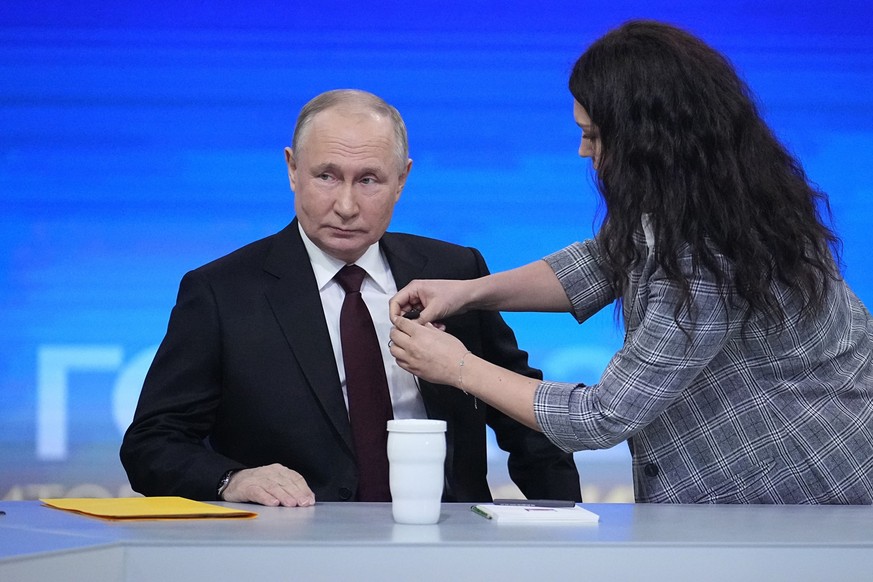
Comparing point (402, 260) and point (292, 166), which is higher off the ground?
point (292, 166)

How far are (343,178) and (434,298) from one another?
1.04 ft

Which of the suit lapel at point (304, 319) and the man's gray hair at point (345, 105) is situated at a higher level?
the man's gray hair at point (345, 105)

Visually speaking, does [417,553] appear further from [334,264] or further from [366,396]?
[334,264]

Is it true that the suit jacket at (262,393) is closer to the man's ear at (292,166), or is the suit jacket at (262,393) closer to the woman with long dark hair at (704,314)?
the man's ear at (292,166)

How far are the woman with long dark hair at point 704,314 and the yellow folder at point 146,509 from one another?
0.47m

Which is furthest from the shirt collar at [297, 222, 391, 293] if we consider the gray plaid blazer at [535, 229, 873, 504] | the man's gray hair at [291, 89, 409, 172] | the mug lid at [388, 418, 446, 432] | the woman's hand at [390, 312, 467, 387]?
the mug lid at [388, 418, 446, 432]

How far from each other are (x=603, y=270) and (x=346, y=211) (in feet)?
1.68

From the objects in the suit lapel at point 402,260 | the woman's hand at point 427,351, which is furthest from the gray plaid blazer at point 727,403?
the suit lapel at point 402,260

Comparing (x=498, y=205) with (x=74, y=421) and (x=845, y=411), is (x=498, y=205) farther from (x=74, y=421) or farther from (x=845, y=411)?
(x=845, y=411)

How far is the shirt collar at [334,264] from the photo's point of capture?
2.13m

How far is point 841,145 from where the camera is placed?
11.1 ft

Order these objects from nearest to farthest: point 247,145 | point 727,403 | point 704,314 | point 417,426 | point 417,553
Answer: point 417,553, point 417,426, point 704,314, point 727,403, point 247,145

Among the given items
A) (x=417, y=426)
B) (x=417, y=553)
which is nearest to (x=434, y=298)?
(x=417, y=426)

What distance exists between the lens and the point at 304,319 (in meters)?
2.05
